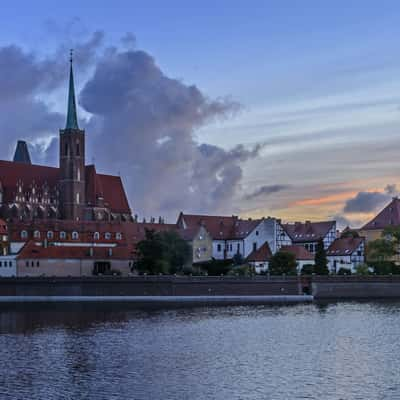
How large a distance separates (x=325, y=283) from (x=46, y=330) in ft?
137

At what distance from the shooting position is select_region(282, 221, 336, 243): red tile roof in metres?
116

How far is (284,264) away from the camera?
9469 cm

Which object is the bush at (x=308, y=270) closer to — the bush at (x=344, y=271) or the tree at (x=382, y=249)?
the bush at (x=344, y=271)

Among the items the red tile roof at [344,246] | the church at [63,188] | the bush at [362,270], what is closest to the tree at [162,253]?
the bush at [362,270]

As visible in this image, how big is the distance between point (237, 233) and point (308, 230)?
1163 centimetres

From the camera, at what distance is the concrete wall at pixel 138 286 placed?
283 feet

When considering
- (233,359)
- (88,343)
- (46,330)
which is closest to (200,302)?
→ (46,330)

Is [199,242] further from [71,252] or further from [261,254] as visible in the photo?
[71,252]

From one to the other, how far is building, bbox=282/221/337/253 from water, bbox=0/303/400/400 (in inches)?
1840

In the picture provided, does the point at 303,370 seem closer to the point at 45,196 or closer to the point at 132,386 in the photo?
the point at 132,386

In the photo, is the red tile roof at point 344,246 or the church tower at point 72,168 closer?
the red tile roof at point 344,246

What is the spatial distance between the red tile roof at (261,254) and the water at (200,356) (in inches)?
1330

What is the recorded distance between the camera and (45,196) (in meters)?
121

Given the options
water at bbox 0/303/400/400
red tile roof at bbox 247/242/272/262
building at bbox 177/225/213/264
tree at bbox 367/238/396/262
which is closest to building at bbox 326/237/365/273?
tree at bbox 367/238/396/262
